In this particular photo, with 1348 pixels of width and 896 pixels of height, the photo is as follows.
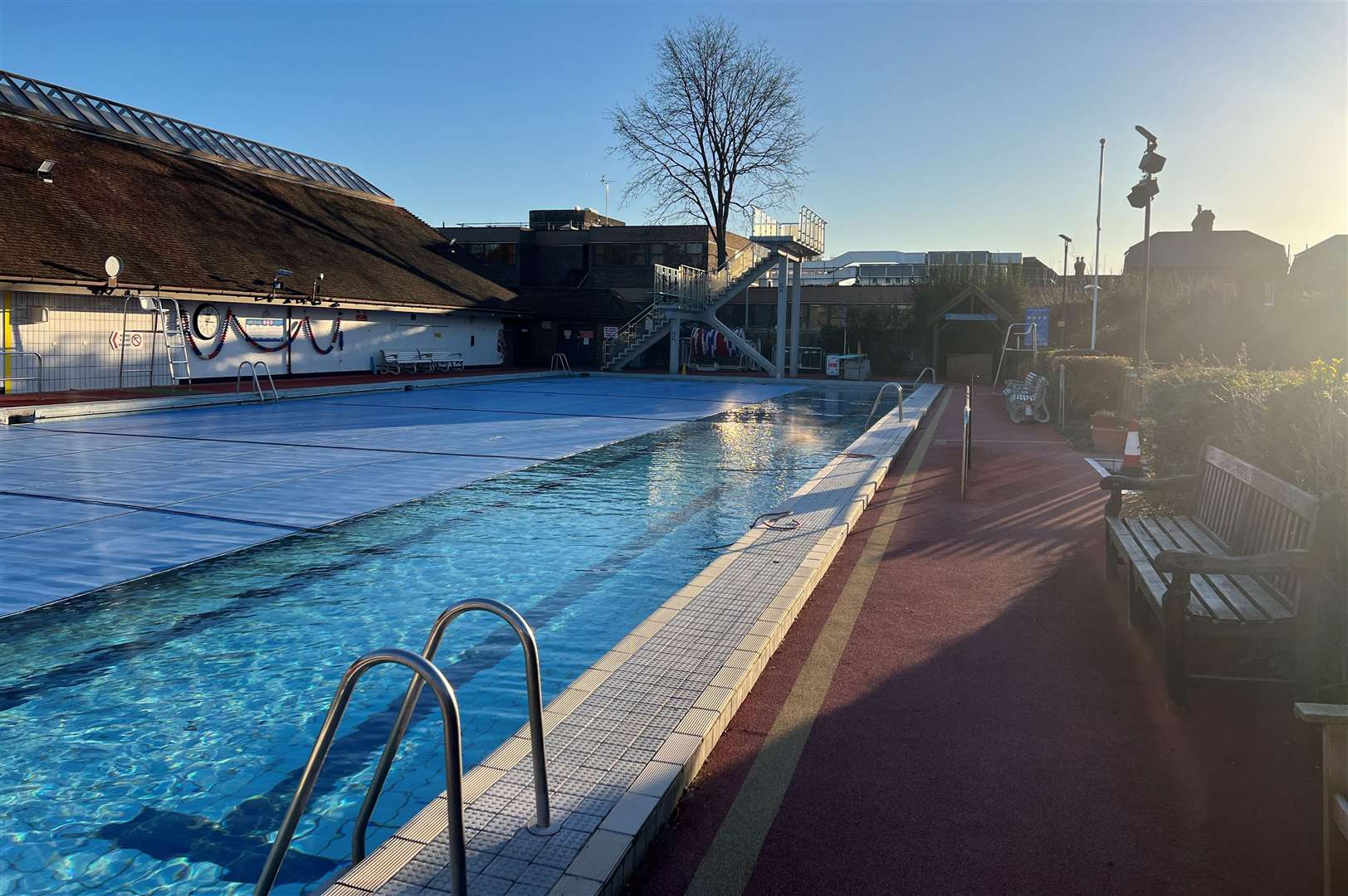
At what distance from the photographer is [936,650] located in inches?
242

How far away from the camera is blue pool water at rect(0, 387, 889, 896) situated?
429cm

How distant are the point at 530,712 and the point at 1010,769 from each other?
234 centimetres

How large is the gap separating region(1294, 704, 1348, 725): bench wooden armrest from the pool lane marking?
196 cm

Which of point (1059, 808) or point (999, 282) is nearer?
point (1059, 808)

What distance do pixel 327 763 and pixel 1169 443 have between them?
7776mm

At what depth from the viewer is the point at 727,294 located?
43.2 meters

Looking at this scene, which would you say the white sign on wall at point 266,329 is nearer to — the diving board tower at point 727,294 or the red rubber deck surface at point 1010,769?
the diving board tower at point 727,294

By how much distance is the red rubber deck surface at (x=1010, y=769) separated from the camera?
363 centimetres

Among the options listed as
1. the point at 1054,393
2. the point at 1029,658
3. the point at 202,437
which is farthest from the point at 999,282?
the point at 1029,658

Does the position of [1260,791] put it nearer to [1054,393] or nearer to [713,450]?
[713,450]

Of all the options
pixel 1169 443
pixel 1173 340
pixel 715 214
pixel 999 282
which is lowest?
pixel 1169 443

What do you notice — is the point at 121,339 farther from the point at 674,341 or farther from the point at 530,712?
the point at 530,712

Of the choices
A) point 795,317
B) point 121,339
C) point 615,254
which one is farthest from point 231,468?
point 615,254

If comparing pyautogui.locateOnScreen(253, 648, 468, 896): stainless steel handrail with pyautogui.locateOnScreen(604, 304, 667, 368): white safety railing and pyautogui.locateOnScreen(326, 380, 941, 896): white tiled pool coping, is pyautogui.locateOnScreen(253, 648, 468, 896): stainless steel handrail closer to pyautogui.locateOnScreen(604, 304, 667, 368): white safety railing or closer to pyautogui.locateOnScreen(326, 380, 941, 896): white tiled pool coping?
pyautogui.locateOnScreen(326, 380, 941, 896): white tiled pool coping
